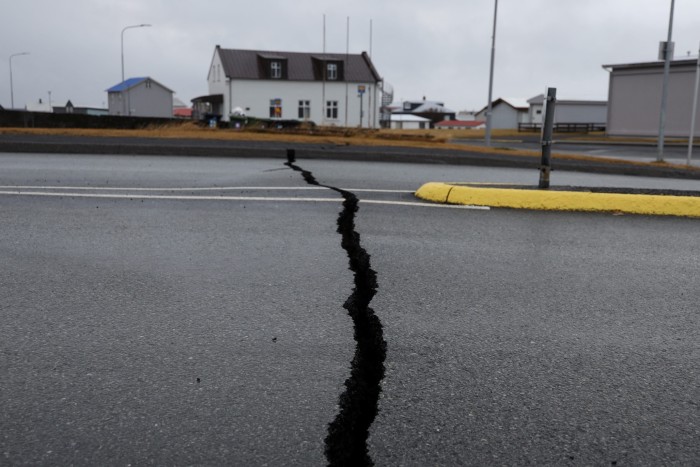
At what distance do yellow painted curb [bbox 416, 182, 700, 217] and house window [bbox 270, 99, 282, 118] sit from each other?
160 feet

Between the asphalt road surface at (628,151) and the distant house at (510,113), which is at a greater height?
the distant house at (510,113)

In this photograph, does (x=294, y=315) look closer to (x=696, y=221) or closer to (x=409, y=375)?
(x=409, y=375)

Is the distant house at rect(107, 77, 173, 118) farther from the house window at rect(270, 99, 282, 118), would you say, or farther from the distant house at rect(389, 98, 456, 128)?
the distant house at rect(389, 98, 456, 128)

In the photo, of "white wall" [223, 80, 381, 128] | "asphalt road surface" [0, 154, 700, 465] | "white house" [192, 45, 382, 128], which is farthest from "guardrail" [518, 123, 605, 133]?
"asphalt road surface" [0, 154, 700, 465]

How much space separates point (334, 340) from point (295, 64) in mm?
54747

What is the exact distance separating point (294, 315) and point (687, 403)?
176cm

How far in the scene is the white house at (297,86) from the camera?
53.8m

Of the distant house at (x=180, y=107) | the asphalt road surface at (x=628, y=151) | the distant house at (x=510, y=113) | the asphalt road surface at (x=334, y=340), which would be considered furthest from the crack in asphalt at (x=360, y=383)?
the distant house at (x=180, y=107)

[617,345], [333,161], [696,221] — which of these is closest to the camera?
[617,345]

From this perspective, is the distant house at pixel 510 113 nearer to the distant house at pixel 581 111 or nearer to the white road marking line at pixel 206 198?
the distant house at pixel 581 111

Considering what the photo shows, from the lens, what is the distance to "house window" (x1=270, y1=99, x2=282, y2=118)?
5450 centimetres

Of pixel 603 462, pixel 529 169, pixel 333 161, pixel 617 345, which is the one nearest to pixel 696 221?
pixel 617 345

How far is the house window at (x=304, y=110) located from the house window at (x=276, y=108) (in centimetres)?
189

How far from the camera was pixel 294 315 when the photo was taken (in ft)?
11.0
